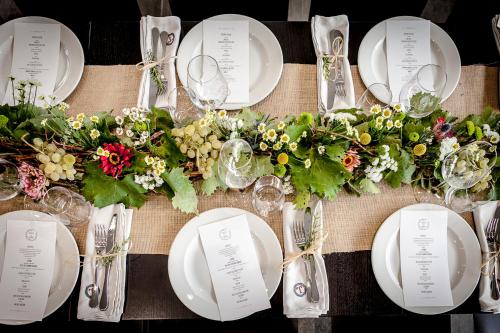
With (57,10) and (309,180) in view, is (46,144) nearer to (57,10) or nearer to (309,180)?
(309,180)

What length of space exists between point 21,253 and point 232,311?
726 millimetres

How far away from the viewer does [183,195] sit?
4.38 feet

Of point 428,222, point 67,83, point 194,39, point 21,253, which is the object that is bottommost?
point 21,253

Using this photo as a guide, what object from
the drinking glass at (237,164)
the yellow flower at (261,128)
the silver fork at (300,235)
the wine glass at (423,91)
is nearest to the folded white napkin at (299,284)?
the silver fork at (300,235)

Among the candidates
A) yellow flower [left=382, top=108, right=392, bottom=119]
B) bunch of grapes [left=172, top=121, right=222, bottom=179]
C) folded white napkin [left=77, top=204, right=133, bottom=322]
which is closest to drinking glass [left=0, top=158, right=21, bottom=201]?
folded white napkin [left=77, top=204, right=133, bottom=322]

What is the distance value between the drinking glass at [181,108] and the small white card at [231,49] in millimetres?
159

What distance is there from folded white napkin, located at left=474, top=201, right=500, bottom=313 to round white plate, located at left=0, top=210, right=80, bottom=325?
1335 millimetres

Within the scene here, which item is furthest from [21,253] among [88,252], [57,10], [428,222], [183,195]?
[57,10]

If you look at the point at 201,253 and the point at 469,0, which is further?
the point at 469,0

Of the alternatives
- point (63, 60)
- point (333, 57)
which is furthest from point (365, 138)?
point (63, 60)

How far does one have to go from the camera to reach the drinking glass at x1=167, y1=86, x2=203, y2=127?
1412mm

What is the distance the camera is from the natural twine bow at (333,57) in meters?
1.51

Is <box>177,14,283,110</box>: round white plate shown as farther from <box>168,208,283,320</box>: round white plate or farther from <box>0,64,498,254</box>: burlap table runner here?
<box>168,208,283,320</box>: round white plate

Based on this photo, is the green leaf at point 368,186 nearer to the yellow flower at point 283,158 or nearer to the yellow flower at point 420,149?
the yellow flower at point 420,149
